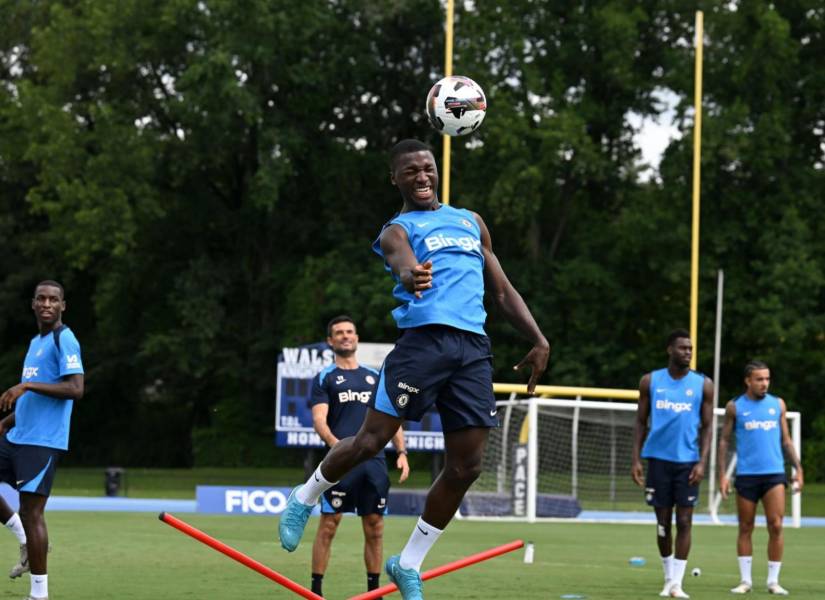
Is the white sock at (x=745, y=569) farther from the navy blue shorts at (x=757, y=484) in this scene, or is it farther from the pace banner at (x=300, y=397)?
the pace banner at (x=300, y=397)

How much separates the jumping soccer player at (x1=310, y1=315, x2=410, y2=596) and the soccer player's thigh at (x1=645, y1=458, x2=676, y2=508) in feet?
8.46

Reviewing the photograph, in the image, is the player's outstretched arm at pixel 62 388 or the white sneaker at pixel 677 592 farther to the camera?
the white sneaker at pixel 677 592

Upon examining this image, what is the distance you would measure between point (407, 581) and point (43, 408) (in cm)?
345

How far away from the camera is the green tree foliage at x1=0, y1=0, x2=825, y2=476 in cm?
3891

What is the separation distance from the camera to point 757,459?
13.8 metres

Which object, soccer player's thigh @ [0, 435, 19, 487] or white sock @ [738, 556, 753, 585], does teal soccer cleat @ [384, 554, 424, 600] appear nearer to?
soccer player's thigh @ [0, 435, 19, 487]

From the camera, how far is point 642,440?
1362 centimetres

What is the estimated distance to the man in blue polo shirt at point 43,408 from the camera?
10188 millimetres

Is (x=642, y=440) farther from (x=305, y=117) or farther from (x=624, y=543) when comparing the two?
(x=305, y=117)

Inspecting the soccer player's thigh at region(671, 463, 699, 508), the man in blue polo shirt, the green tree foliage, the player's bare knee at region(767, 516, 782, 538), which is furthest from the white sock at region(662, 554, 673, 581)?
the green tree foliage

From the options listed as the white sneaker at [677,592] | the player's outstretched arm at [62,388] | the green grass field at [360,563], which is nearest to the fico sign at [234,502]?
the green grass field at [360,563]

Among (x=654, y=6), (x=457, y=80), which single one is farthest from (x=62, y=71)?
(x=457, y=80)

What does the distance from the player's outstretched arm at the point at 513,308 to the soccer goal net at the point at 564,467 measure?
54.6ft

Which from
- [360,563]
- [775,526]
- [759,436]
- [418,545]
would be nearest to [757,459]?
[759,436]
